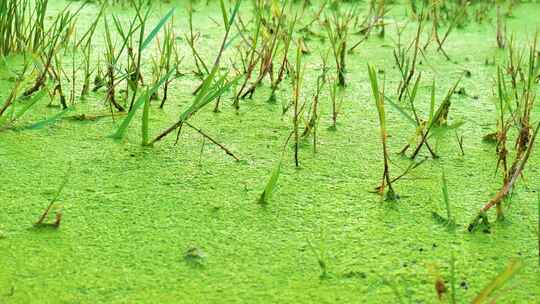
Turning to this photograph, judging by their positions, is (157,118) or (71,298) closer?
(71,298)

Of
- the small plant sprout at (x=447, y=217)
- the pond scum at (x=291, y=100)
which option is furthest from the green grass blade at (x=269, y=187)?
the small plant sprout at (x=447, y=217)

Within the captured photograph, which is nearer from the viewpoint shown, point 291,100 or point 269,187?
point 269,187

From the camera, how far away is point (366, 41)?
8.71ft

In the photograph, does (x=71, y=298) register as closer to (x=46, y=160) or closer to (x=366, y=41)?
(x=46, y=160)

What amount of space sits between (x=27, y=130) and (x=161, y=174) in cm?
37

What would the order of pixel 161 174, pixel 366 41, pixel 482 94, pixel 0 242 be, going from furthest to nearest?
pixel 366 41 → pixel 482 94 → pixel 161 174 → pixel 0 242

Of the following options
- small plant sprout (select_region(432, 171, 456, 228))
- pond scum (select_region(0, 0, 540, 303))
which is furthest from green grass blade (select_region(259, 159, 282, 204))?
small plant sprout (select_region(432, 171, 456, 228))

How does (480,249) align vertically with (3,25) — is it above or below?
below

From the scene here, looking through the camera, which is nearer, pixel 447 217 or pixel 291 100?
pixel 447 217

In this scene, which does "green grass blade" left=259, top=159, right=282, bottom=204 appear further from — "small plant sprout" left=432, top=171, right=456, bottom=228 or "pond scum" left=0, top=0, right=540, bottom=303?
"small plant sprout" left=432, top=171, right=456, bottom=228

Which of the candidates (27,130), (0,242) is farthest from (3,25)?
(0,242)

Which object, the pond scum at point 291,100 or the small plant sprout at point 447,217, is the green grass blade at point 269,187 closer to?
the pond scum at point 291,100

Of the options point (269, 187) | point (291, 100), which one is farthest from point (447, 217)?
point (291, 100)

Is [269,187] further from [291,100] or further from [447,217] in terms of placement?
[291,100]
